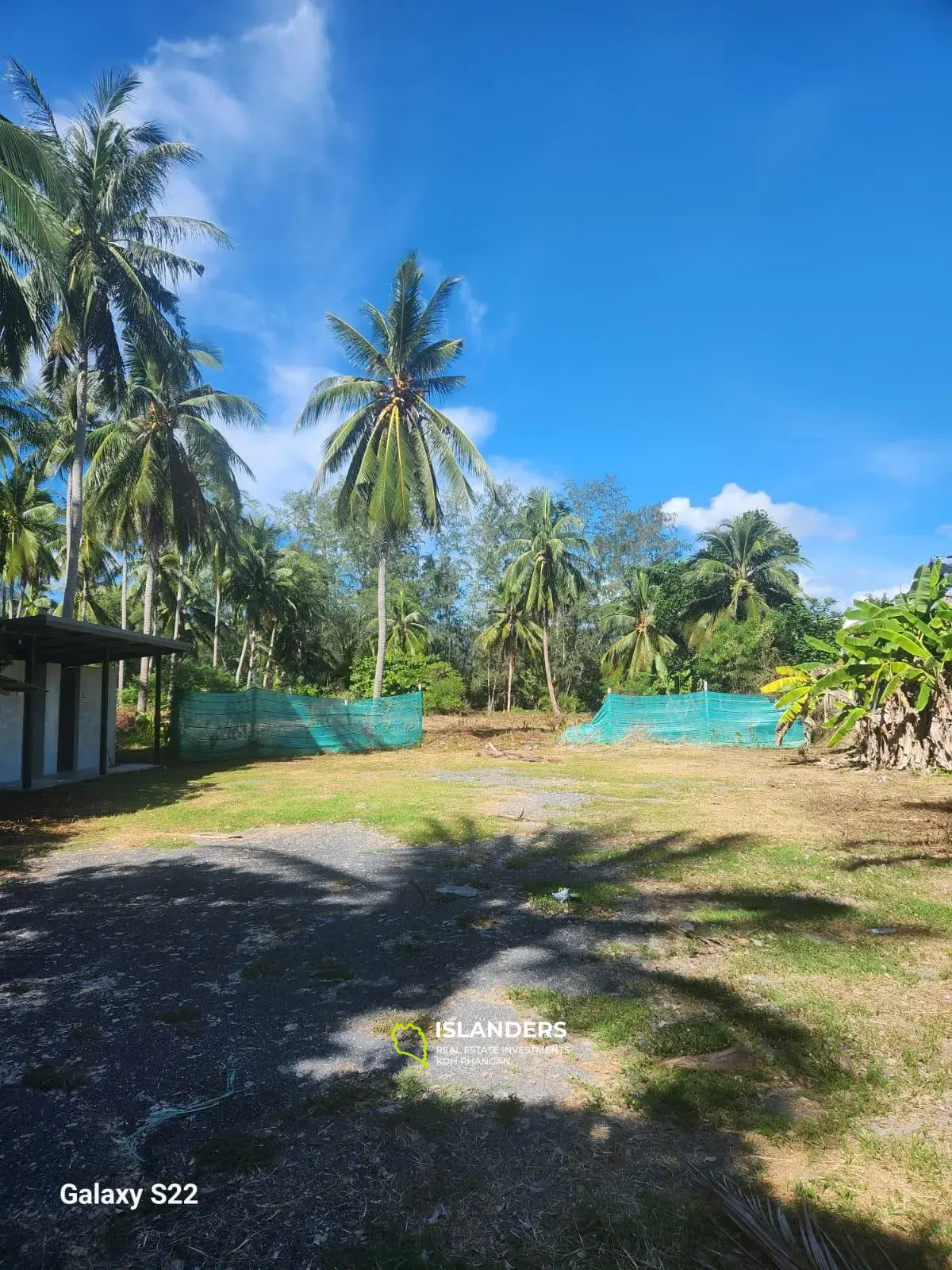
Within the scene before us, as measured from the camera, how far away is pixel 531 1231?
7.30 ft

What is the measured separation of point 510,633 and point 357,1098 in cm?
3552

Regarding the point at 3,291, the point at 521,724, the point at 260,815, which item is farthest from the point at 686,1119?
the point at 521,724

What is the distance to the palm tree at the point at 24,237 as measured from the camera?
9750 mm

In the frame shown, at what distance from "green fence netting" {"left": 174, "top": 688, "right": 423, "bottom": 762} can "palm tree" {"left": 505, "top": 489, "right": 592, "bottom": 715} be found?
11662 mm

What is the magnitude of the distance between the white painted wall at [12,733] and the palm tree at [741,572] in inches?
1096

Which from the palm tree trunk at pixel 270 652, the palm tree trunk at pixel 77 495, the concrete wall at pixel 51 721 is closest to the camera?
the concrete wall at pixel 51 721

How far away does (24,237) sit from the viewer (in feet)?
35.2

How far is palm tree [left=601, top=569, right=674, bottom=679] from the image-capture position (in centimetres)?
3644

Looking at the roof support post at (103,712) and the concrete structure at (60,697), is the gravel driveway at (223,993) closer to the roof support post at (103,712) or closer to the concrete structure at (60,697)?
the concrete structure at (60,697)

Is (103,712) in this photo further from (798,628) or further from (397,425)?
(798,628)

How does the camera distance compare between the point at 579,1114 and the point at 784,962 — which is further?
the point at 784,962

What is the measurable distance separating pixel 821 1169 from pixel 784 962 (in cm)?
205

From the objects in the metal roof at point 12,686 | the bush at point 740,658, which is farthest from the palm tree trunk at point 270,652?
the metal roof at point 12,686

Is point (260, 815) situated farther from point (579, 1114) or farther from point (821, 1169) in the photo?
point (821, 1169)
